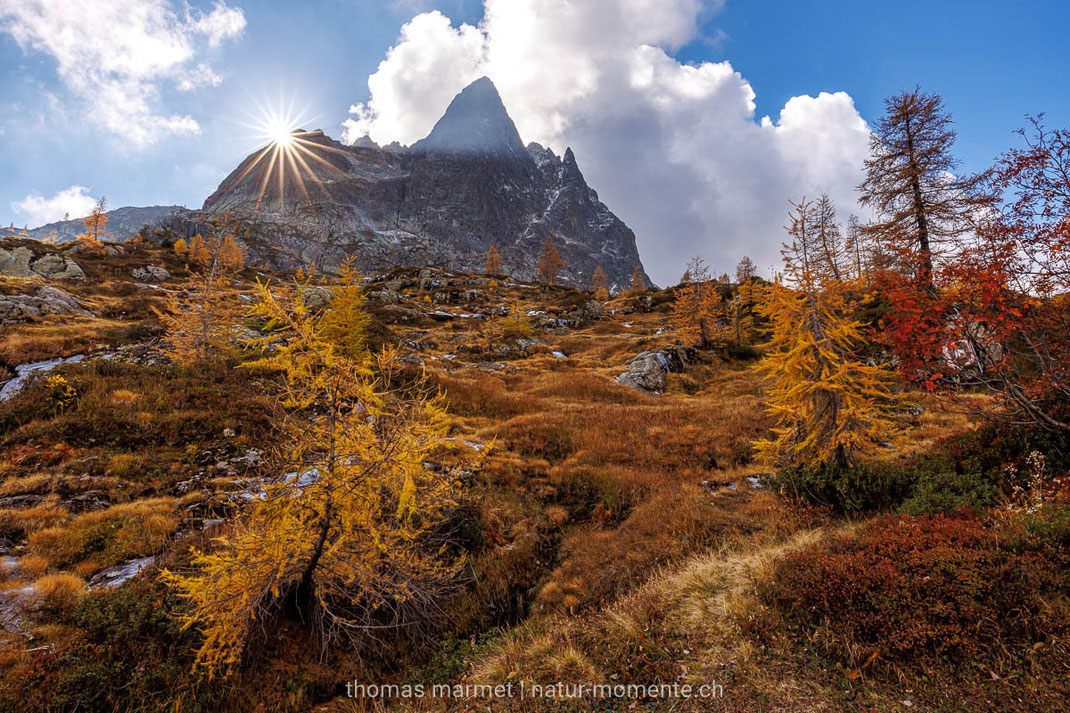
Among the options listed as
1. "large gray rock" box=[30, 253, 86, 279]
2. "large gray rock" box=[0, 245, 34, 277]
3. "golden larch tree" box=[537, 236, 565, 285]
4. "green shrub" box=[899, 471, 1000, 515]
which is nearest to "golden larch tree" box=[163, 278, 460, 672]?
"green shrub" box=[899, 471, 1000, 515]

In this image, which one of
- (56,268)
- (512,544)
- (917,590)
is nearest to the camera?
(917,590)

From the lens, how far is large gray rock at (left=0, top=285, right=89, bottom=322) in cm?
2442

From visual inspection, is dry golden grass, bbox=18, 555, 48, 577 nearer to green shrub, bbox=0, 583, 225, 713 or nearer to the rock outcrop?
green shrub, bbox=0, 583, 225, 713

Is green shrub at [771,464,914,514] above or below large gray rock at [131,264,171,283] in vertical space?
below

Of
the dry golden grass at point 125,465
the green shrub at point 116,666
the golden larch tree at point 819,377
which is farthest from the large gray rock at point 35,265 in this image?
the golden larch tree at point 819,377

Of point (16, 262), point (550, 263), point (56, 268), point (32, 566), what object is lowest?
point (32, 566)

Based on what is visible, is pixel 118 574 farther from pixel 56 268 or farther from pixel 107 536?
pixel 56 268

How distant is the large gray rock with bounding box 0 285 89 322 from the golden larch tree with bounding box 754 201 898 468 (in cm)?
4226

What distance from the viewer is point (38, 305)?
2689cm

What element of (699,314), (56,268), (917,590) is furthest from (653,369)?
(56,268)

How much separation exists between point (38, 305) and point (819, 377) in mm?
46562

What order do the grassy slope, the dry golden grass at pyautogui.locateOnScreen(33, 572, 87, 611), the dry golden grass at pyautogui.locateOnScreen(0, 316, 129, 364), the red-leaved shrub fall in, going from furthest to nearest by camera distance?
the dry golden grass at pyautogui.locateOnScreen(0, 316, 129, 364) < the dry golden grass at pyautogui.locateOnScreen(33, 572, 87, 611) < the grassy slope < the red-leaved shrub

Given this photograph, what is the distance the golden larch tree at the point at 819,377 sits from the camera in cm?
891

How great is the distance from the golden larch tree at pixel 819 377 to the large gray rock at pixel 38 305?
139ft
